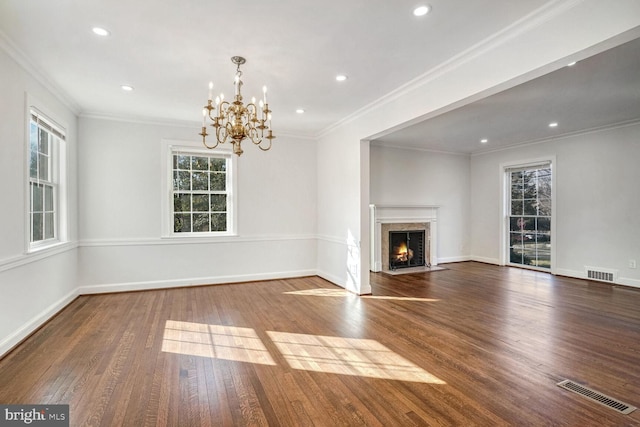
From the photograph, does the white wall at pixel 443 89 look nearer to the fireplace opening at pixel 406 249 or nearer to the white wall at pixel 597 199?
the fireplace opening at pixel 406 249

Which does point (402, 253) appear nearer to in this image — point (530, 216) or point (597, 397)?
point (530, 216)

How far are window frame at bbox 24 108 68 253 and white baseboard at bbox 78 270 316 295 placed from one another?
0.99 metres

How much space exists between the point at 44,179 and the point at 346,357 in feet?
13.8

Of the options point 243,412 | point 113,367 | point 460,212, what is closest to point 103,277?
point 113,367

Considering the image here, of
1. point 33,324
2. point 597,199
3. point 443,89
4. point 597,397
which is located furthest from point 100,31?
point 597,199

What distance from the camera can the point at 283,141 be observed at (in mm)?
6043

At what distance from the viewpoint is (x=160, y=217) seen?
5234 millimetres

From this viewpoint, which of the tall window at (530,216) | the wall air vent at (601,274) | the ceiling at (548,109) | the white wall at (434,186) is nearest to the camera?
the ceiling at (548,109)

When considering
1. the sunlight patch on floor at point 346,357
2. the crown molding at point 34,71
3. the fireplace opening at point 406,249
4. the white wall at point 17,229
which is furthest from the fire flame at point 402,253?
the crown molding at point 34,71

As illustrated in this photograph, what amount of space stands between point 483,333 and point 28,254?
4820 millimetres

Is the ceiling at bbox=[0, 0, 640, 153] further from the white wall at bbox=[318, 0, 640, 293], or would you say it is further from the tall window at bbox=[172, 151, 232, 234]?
the tall window at bbox=[172, 151, 232, 234]

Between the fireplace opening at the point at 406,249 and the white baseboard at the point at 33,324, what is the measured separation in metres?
5.72

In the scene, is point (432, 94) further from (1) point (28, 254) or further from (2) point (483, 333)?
(1) point (28, 254)

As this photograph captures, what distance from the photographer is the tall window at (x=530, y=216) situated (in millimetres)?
6676
